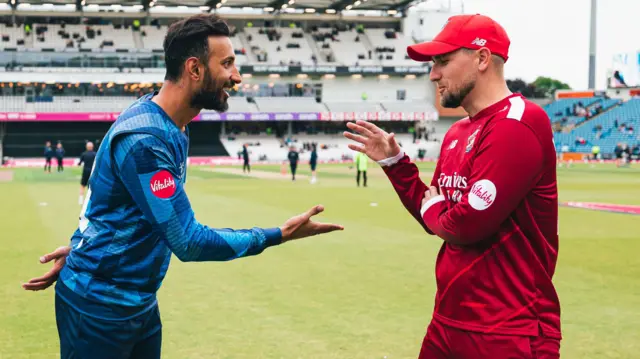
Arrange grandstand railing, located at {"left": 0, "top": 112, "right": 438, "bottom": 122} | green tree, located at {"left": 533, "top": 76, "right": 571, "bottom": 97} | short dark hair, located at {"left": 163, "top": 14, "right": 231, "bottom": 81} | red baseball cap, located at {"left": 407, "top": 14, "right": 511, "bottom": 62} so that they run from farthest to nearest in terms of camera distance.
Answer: green tree, located at {"left": 533, "top": 76, "right": 571, "bottom": 97} < grandstand railing, located at {"left": 0, "top": 112, "right": 438, "bottom": 122} < red baseball cap, located at {"left": 407, "top": 14, "right": 511, "bottom": 62} < short dark hair, located at {"left": 163, "top": 14, "right": 231, "bottom": 81}

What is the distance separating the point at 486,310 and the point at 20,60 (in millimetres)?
73871

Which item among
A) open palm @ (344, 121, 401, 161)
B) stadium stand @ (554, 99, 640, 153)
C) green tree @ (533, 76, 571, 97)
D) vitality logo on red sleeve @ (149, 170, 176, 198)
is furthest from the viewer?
green tree @ (533, 76, 571, 97)

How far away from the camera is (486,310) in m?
3.33

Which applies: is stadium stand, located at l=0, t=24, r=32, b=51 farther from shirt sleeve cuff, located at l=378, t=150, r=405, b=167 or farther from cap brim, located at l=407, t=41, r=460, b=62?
cap brim, located at l=407, t=41, r=460, b=62

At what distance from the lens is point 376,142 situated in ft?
13.0

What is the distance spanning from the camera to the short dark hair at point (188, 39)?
11.0 ft

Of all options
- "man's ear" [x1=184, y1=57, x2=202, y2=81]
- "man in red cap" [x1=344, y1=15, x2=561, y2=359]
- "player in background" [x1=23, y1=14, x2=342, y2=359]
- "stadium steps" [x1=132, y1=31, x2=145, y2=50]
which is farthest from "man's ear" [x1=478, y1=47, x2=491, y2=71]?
"stadium steps" [x1=132, y1=31, x2=145, y2=50]

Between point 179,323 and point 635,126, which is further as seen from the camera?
point 635,126

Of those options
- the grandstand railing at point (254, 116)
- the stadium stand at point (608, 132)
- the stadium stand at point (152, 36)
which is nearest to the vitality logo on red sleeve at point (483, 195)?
the grandstand railing at point (254, 116)

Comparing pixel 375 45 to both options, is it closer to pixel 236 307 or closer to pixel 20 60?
pixel 20 60

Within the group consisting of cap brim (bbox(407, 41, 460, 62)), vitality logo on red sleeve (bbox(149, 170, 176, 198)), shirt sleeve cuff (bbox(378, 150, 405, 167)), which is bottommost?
shirt sleeve cuff (bbox(378, 150, 405, 167))

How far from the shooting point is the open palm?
394 cm

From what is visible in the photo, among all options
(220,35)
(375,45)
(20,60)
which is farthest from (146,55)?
(220,35)

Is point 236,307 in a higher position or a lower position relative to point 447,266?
lower
